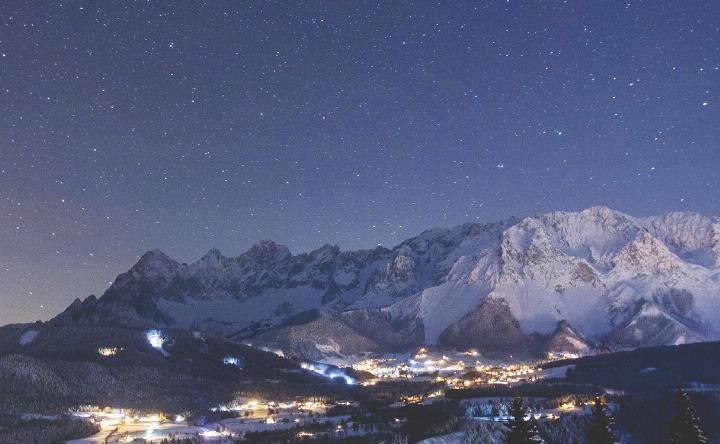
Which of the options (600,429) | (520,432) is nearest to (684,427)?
(600,429)

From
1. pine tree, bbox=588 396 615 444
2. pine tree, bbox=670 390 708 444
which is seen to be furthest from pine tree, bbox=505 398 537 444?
pine tree, bbox=670 390 708 444

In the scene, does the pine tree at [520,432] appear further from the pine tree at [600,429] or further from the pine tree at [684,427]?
the pine tree at [684,427]

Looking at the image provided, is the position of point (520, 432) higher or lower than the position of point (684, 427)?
higher

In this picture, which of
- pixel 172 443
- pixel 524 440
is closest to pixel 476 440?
pixel 172 443

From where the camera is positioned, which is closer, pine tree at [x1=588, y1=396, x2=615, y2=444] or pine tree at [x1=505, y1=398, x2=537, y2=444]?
pine tree at [x1=505, y1=398, x2=537, y2=444]

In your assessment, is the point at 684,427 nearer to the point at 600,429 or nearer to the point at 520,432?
the point at 600,429

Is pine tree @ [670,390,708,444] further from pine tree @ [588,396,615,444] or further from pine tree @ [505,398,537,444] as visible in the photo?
pine tree @ [505,398,537,444]

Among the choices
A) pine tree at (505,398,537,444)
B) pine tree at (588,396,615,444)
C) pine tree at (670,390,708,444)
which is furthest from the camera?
pine tree at (588,396,615,444)

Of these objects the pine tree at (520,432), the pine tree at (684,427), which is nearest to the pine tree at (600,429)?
the pine tree at (684,427)
